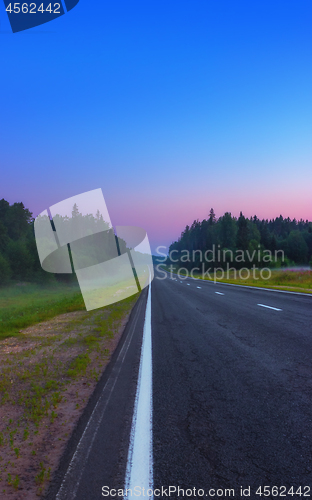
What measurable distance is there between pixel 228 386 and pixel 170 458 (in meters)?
1.86

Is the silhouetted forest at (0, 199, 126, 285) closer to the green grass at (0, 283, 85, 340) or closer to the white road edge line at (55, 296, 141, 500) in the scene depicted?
the green grass at (0, 283, 85, 340)

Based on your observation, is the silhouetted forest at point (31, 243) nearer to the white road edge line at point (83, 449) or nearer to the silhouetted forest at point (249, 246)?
the silhouetted forest at point (249, 246)

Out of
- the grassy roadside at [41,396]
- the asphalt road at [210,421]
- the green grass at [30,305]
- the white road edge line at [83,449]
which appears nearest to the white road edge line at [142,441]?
the asphalt road at [210,421]

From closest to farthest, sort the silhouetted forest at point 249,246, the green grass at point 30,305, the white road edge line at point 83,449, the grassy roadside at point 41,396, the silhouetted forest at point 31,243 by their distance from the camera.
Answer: the white road edge line at point 83,449 < the grassy roadside at point 41,396 < the green grass at point 30,305 < the silhouetted forest at point 31,243 < the silhouetted forest at point 249,246

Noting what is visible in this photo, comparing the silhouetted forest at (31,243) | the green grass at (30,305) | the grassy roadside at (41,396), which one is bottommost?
the green grass at (30,305)

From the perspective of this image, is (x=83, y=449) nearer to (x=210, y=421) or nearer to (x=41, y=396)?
(x=210, y=421)

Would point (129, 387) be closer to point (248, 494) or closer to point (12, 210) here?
point (248, 494)

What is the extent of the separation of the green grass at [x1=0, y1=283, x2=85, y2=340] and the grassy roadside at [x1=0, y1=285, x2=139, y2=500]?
3.34 m

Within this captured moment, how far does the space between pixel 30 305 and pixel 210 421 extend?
23890 mm

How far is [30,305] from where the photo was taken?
2462cm

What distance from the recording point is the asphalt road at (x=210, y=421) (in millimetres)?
2520

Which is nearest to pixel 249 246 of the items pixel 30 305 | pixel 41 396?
pixel 30 305

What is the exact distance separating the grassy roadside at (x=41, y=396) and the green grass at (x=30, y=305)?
334cm

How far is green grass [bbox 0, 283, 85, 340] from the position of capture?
13.4 m
